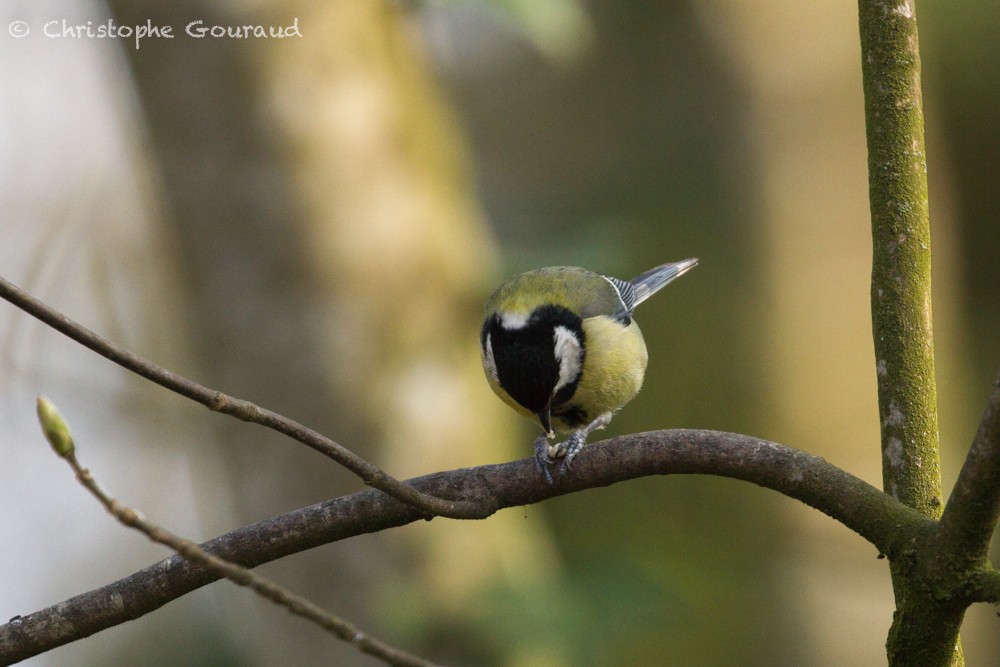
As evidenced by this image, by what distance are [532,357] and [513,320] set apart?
0.23 meters

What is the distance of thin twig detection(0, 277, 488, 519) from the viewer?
0.97 metres

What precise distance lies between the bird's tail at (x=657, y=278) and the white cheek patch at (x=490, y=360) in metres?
0.92

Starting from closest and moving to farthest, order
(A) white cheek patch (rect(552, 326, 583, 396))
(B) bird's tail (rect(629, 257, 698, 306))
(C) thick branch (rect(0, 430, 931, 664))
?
(C) thick branch (rect(0, 430, 931, 664))
(A) white cheek patch (rect(552, 326, 583, 396))
(B) bird's tail (rect(629, 257, 698, 306))

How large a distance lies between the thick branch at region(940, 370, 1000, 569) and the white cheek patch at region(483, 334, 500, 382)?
138cm

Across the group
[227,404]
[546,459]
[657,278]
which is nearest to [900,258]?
[546,459]

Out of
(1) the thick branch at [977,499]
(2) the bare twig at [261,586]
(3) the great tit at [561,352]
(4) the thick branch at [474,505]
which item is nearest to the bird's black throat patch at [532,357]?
(3) the great tit at [561,352]

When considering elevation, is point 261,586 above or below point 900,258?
below

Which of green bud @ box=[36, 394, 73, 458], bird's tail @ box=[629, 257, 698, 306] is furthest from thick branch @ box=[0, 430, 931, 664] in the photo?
bird's tail @ box=[629, 257, 698, 306]

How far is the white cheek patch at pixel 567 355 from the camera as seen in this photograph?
7.93 ft

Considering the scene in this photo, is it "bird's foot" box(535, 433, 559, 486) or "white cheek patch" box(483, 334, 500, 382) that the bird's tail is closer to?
"white cheek patch" box(483, 334, 500, 382)

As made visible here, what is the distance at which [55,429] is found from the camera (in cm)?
100

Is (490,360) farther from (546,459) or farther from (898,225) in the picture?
(898,225)

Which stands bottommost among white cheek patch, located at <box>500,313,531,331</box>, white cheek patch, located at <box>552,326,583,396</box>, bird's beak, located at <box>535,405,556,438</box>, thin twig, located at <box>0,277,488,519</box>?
bird's beak, located at <box>535,405,556,438</box>

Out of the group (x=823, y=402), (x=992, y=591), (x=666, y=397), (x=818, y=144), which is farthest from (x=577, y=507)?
(x=992, y=591)
